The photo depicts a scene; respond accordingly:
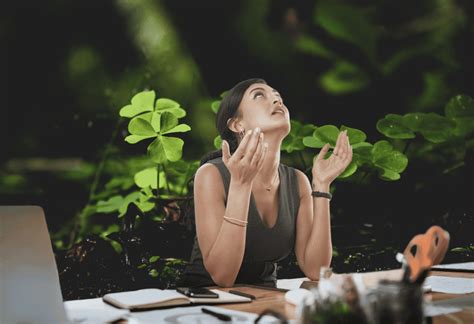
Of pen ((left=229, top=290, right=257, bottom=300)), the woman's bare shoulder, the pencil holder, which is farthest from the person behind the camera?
the woman's bare shoulder

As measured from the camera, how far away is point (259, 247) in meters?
2.08

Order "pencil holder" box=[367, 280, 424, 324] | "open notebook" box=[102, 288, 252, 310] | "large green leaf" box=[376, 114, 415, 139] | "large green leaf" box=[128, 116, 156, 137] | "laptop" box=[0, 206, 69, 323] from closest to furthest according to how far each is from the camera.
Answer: "pencil holder" box=[367, 280, 424, 324], "laptop" box=[0, 206, 69, 323], "open notebook" box=[102, 288, 252, 310], "large green leaf" box=[128, 116, 156, 137], "large green leaf" box=[376, 114, 415, 139]

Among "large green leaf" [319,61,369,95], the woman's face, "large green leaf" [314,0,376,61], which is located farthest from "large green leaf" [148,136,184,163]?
"large green leaf" [314,0,376,61]

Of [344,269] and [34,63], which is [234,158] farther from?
[344,269]

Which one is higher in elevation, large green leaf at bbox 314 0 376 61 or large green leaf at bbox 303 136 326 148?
large green leaf at bbox 314 0 376 61

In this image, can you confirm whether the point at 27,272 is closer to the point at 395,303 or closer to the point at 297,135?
the point at 395,303

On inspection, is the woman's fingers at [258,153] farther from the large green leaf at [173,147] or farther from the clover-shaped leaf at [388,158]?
the clover-shaped leaf at [388,158]

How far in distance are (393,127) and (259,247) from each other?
3.86ft

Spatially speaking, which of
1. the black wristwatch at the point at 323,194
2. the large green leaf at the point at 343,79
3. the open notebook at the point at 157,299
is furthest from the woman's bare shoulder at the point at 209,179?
the large green leaf at the point at 343,79

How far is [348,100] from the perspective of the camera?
3031 mm

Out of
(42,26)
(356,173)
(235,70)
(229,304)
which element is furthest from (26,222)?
(356,173)

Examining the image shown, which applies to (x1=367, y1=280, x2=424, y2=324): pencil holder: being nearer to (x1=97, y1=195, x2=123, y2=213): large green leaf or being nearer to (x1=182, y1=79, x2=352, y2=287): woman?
(x1=182, y1=79, x2=352, y2=287): woman

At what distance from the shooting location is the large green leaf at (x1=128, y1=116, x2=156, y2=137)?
2.48 metres

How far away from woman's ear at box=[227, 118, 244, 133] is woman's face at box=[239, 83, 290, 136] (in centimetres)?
1
